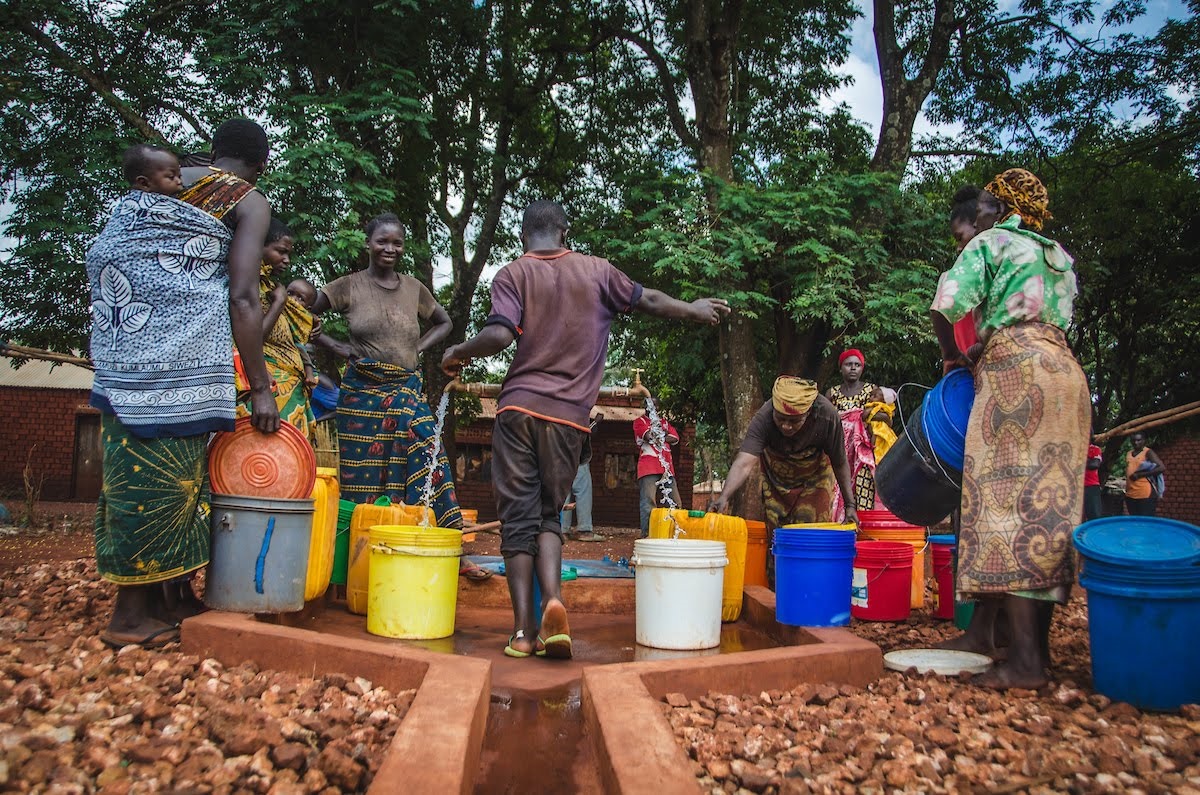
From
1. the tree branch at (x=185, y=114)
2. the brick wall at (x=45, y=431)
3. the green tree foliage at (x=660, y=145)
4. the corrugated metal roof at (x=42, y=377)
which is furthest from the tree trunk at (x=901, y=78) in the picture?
the brick wall at (x=45, y=431)

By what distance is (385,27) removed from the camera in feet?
29.0

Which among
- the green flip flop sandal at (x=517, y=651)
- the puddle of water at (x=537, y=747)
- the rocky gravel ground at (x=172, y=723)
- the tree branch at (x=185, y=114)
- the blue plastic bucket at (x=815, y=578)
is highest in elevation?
the tree branch at (x=185, y=114)

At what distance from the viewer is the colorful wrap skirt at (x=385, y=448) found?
15.2 ft

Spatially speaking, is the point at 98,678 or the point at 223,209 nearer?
the point at 98,678

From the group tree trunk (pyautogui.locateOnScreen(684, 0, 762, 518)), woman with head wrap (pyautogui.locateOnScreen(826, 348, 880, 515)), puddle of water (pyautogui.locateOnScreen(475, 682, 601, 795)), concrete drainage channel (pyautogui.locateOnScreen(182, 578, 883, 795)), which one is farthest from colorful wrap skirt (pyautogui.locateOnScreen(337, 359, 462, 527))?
tree trunk (pyautogui.locateOnScreen(684, 0, 762, 518))

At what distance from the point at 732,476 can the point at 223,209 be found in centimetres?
310

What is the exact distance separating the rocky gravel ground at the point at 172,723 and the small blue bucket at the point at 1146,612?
216 centimetres

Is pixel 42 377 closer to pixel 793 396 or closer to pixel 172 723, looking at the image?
pixel 793 396

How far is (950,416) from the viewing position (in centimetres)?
335

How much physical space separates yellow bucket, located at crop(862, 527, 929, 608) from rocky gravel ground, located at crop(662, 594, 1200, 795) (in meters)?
2.08

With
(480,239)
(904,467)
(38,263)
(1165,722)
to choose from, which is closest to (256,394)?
(904,467)

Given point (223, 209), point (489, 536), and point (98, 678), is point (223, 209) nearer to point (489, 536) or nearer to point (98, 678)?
point (98, 678)

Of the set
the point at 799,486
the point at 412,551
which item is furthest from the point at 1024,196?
the point at 412,551

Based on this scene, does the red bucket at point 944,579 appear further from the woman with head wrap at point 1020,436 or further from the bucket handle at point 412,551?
the bucket handle at point 412,551
